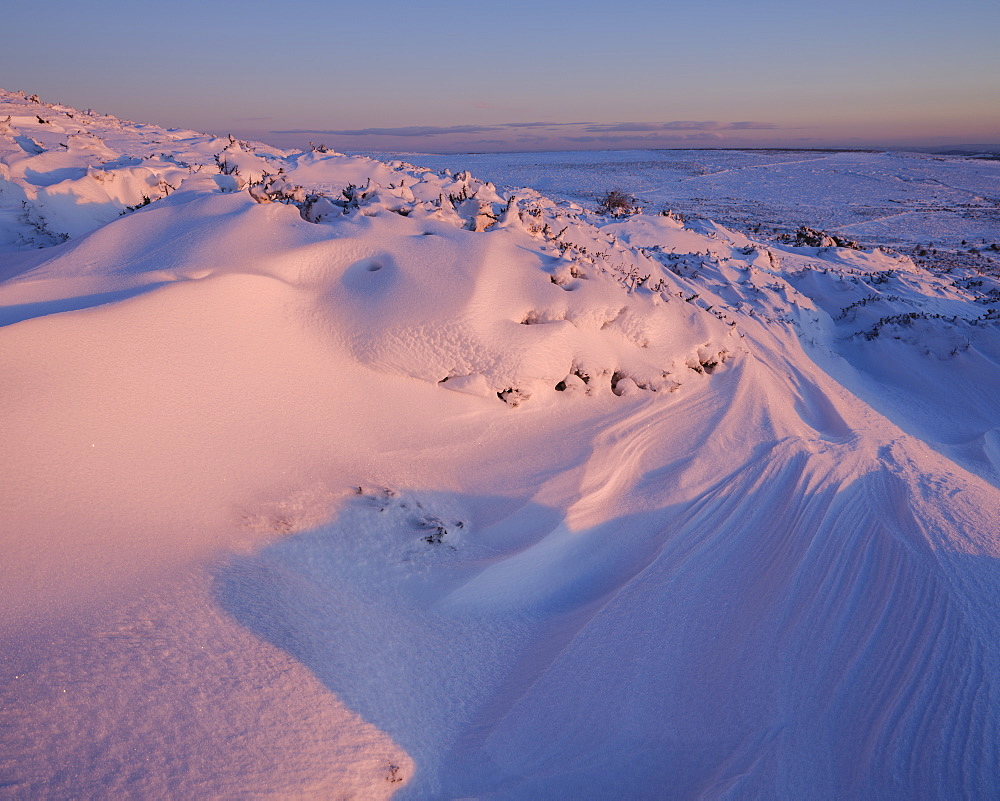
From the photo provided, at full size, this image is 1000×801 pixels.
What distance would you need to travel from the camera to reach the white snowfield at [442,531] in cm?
159

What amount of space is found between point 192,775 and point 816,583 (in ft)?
7.45

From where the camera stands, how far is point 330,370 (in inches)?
117

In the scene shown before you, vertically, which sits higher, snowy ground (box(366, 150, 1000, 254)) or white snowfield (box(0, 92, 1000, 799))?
snowy ground (box(366, 150, 1000, 254))

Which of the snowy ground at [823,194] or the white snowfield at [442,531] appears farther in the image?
the snowy ground at [823,194]

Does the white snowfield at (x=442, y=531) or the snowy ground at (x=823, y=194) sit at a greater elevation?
the snowy ground at (x=823, y=194)

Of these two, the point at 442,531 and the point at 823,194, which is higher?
the point at 823,194

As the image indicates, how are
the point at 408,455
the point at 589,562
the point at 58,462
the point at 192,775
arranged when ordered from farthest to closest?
the point at 408,455, the point at 589,562, the point at 58,462, the point at 192,775

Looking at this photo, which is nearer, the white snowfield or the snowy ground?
the white snowfield

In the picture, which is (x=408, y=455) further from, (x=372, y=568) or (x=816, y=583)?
(x=816, y=583)

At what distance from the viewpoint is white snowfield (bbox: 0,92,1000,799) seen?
1.59 metres

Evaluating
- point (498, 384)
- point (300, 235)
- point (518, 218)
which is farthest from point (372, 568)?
point (518, 218)

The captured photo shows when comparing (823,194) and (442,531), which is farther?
(823,194)

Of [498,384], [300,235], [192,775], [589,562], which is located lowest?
[589,562]

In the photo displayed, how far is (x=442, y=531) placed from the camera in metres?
2.45
